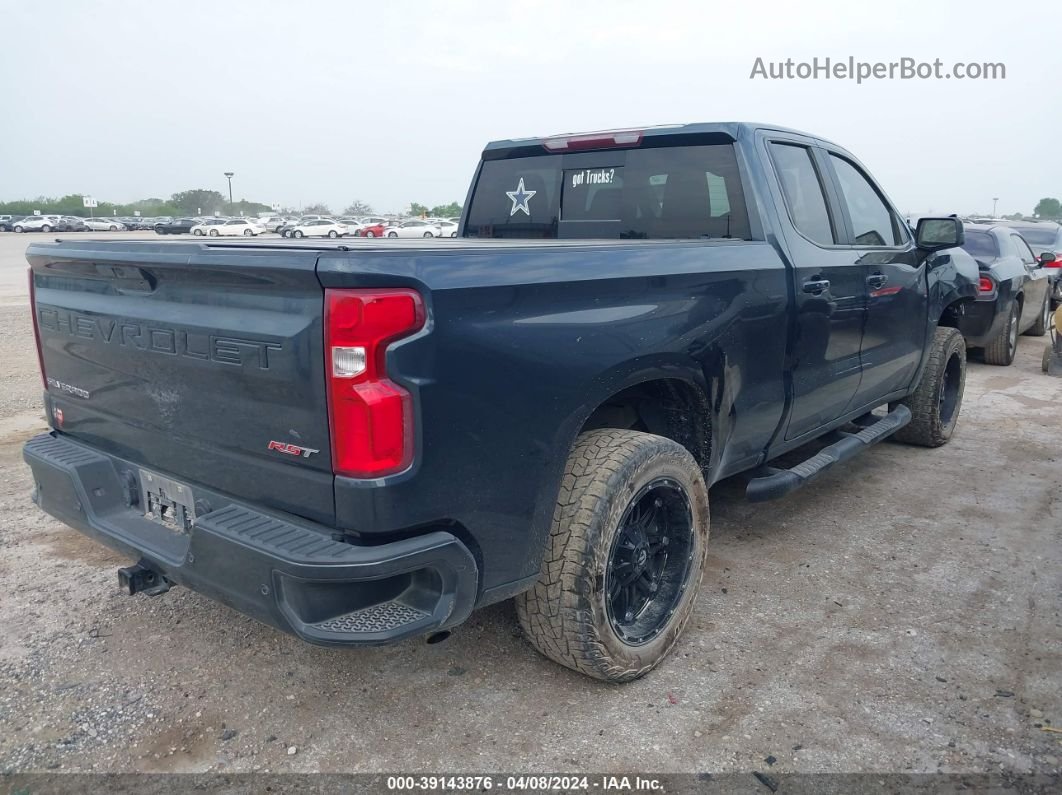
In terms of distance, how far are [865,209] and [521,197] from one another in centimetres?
190

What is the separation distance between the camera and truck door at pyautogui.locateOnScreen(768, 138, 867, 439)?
12.1 feet

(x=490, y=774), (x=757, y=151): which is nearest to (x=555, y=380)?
(x=490, y=774)

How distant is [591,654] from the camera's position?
2746mm

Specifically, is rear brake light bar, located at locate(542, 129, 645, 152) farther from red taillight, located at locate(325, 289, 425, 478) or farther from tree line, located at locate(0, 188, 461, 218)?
tree line, located at locate(0, 188, 461, 218)

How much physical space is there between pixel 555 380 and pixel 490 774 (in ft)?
3.88

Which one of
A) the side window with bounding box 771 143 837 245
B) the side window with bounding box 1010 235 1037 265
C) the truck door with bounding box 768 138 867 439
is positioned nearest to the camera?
the truck door with bounding box 768 138 867 439

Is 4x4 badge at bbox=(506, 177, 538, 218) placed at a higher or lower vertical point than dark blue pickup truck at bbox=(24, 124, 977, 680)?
higher

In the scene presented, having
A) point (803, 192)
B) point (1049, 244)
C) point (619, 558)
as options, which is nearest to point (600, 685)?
point (619, 558)

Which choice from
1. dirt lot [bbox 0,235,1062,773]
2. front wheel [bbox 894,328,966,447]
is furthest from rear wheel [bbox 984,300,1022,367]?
dirt lot [bbox 0,235,1062,773]

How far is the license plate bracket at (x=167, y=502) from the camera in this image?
261 cm

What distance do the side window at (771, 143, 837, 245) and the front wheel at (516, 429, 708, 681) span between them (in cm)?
141

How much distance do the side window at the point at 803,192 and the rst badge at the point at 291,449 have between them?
2533mm

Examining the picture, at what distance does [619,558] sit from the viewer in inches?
116

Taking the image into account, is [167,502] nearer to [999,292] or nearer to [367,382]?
[367,382]
